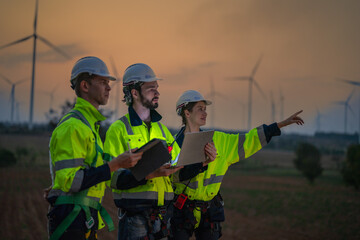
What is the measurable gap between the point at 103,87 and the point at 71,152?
849 mm

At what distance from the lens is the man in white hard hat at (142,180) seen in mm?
4844

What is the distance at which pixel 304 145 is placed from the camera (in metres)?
35.3

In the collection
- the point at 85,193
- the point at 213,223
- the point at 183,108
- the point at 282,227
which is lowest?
the point at 282,227

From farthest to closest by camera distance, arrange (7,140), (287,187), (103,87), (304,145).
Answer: (7,140)
(304,145)
(287,187)
(103,87)

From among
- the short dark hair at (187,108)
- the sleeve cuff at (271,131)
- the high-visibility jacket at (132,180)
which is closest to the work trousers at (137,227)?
the high-visibility jacket at (132,180)

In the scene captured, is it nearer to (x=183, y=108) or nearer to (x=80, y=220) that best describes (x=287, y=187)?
(x=183, y=108)

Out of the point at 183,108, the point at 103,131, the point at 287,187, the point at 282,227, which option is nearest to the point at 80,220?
the point at 103,131

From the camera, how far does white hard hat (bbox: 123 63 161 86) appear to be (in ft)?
17.4

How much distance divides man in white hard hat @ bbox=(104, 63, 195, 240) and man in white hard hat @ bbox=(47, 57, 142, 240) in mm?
497

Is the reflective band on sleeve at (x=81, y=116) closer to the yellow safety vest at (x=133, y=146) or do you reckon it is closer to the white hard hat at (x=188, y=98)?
the yellow safety vest at (x=133, y=146)

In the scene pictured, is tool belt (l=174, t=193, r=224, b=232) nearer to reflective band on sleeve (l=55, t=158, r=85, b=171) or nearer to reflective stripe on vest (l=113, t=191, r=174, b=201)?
reflective stripe on vest (l=113, t=191, r=174, b=201)

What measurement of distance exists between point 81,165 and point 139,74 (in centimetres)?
165

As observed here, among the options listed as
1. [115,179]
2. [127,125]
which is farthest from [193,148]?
[115,179]

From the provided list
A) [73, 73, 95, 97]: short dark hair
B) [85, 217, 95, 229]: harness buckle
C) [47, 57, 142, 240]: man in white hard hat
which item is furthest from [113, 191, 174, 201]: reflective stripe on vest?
[73, 73, 95, 97]: short dark hair
